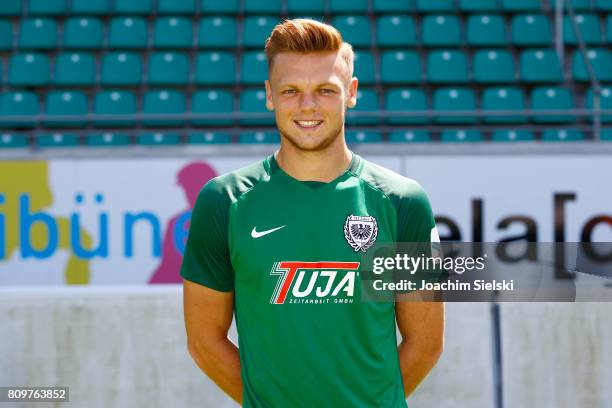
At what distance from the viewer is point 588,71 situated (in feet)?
30.7

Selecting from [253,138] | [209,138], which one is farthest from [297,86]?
[209,138]

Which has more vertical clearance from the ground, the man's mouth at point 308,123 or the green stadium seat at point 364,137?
the man's mouth at point 308,123

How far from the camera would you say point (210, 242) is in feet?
6.03

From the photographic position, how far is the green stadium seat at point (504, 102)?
9008 mm

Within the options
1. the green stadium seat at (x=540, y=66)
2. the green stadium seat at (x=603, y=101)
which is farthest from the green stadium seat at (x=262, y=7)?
the green stadium seat at (x=603, y=101)

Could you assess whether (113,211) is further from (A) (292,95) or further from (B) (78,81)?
(A) (292,95)

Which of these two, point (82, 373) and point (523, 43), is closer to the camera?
point (82, 373)

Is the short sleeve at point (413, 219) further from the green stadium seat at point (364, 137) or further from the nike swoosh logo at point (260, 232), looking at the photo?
the green stadium seat at point (364, 137)

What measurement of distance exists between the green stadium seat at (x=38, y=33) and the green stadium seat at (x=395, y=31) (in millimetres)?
3938

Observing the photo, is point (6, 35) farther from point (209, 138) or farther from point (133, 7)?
point (209, 138)

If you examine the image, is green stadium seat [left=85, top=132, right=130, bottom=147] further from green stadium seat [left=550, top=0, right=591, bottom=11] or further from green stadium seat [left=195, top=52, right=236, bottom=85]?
green stadium seat [left=550, top=0, right=591, bottom=11]

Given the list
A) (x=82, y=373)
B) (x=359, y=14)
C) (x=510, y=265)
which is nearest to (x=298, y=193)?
(x=82, y=373)

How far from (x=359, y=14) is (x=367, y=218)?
29.4 feet

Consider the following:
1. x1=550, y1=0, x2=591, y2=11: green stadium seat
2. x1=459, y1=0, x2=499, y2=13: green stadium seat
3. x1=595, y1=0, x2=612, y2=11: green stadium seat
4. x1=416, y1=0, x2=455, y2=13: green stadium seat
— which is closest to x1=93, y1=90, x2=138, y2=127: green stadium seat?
x1=416, y1=0, x2=455, y2=13: green stadium seat
